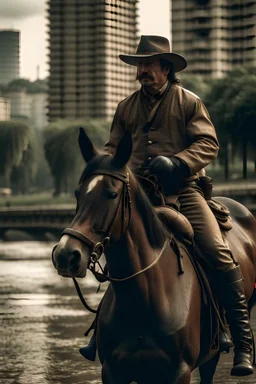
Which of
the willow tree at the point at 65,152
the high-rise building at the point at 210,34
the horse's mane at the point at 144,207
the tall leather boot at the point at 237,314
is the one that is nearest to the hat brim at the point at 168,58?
the horse's mane at the point at 144,207

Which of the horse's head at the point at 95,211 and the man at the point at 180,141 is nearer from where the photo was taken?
the horse's head at the point at 95,211

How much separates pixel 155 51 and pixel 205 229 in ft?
3.81

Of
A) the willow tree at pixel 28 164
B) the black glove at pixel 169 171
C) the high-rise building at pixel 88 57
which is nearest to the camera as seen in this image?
the black glove at pixel 169 171

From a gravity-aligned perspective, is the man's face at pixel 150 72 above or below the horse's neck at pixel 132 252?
above

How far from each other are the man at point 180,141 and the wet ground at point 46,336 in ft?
10.7

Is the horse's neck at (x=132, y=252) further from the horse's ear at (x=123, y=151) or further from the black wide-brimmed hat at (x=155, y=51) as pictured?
the black wide-brimmed hat at (x=155, y=51)

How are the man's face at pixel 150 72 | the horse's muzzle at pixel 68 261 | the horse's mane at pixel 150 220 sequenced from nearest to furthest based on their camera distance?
the horse's muzzle at pixel 68 261, the horse's mane at pixel 150 220, the man's face at pixel 150 72

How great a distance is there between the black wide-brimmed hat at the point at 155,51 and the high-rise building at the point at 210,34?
129856mm

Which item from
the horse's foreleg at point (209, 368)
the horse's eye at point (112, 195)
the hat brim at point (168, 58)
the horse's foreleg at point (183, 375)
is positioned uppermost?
the hat brim at point (168, 58)

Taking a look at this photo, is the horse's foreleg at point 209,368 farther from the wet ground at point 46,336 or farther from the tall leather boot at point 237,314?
the wet ground at point 46,336

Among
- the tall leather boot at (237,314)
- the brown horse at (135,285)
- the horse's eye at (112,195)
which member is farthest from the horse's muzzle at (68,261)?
the tall leather boot at (237,314)

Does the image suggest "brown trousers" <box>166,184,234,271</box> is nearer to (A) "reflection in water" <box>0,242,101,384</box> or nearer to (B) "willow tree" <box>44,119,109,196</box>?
(A) "reflection in water" <box>0,242,101,384</box>

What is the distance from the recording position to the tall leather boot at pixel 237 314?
7441mm

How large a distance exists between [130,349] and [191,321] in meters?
0.49
